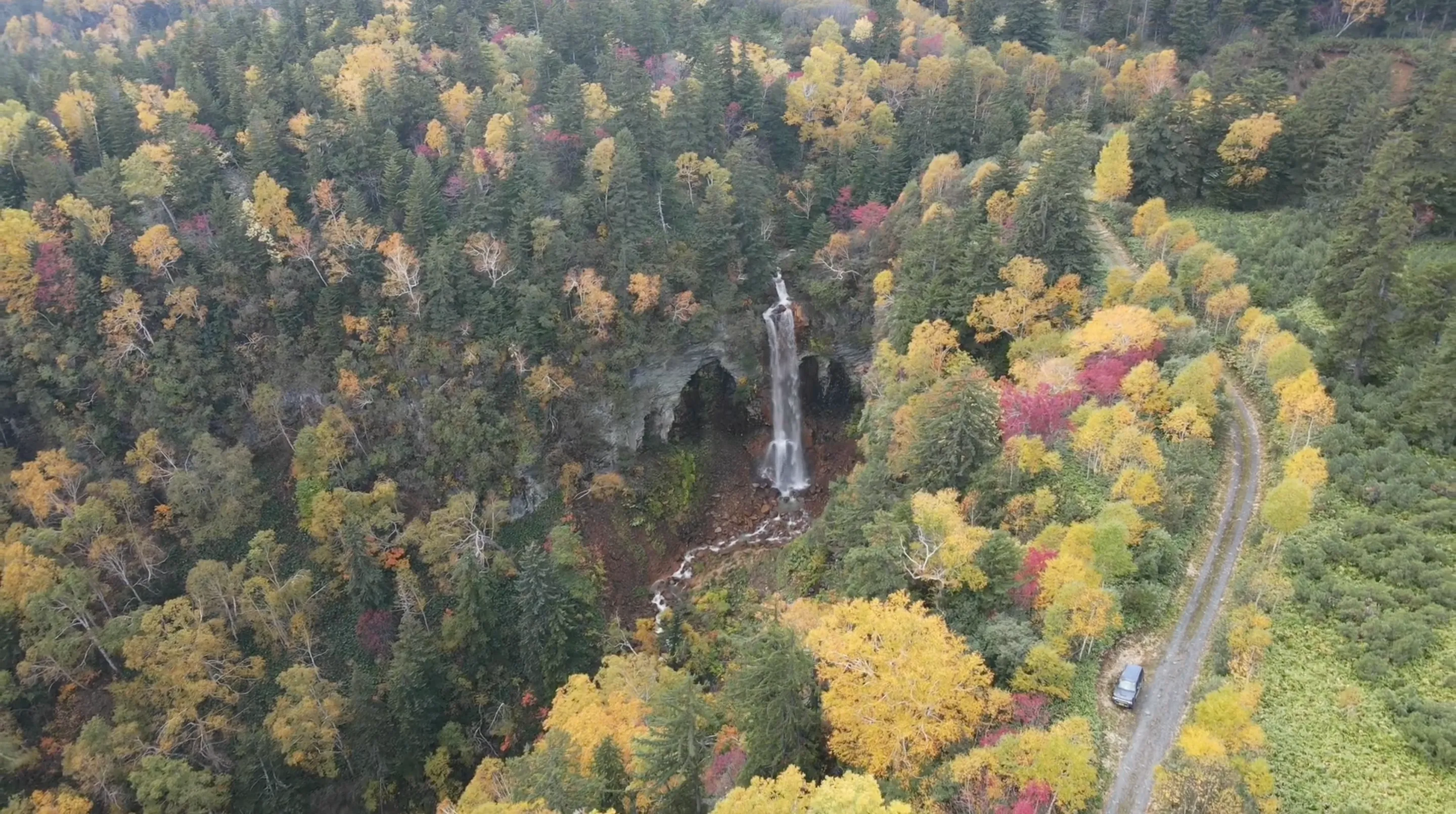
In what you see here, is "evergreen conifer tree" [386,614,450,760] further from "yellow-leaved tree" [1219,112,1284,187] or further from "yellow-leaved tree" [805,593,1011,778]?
"yellow-leaved tree" [1219,112,1284,187]

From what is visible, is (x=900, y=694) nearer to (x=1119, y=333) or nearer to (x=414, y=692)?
(x=1119, y=333)

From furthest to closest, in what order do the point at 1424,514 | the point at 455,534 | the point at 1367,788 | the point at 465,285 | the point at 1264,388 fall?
the point at 465,285, the point at 455,534, the point at 1264,388, the point at 1424,514, the point at 1367,788

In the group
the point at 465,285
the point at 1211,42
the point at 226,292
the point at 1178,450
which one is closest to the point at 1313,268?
the point at 1178,450

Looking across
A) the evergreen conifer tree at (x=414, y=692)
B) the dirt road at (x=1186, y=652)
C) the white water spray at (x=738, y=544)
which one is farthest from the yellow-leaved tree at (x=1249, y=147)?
the evergreen conifer tree at (x=414, y=692)

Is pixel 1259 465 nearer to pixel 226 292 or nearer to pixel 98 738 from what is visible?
pixel 98 738

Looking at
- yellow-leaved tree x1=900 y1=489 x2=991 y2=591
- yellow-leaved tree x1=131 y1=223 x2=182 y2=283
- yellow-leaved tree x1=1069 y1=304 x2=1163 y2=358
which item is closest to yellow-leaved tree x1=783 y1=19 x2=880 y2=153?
yellow-leaved tree x1=1069 y1=304 x2=1163 y2=358

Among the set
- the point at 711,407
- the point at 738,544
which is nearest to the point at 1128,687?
the point at 738,544
